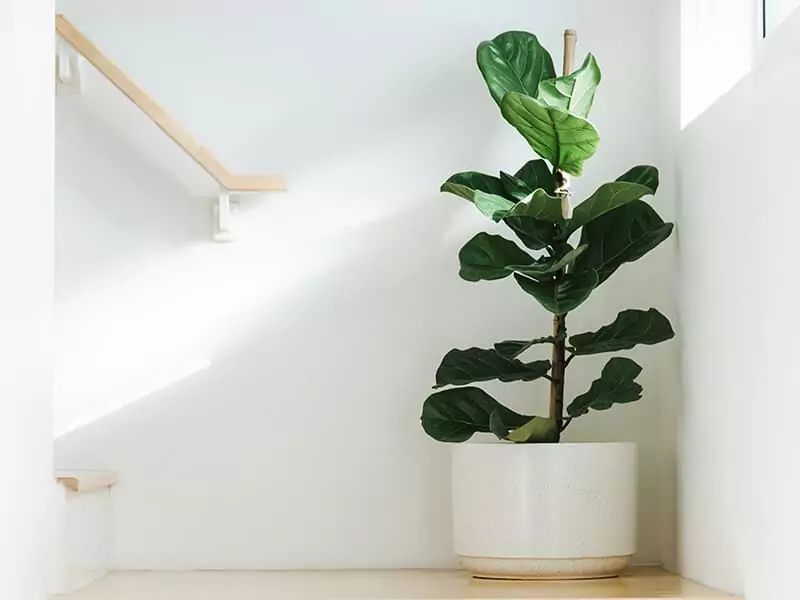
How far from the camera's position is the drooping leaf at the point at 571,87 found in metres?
2.08

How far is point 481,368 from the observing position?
2234mm

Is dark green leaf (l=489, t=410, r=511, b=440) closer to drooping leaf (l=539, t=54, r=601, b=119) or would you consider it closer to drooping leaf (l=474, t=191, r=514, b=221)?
drooping leaf (l=474, t=191, r=514, b=221)

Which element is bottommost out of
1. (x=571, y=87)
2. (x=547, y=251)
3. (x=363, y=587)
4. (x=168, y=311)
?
(x=363, y=587)

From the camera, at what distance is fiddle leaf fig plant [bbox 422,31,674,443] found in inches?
82.9

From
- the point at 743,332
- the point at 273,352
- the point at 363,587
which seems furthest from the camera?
the point at 273,352

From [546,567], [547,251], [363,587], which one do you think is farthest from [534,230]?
[363,587]

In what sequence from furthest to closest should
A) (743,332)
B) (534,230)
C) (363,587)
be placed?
(534,230) → (363,587) → (743,332)

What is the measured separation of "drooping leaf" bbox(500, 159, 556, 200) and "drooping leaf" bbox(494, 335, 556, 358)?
0.86 ft

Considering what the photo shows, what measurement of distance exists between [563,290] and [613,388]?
20 cm

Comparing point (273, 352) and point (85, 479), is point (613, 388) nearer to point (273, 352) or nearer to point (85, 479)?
point (273, 352)

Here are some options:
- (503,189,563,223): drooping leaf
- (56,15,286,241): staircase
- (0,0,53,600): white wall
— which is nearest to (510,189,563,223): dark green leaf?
(503,189,563,223): drooping leaf

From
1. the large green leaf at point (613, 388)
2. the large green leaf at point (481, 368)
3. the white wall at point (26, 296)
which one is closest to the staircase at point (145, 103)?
the white wall at point (26, 296)

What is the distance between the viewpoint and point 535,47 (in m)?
2.24

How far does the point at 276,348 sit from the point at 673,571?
34.0 inches
